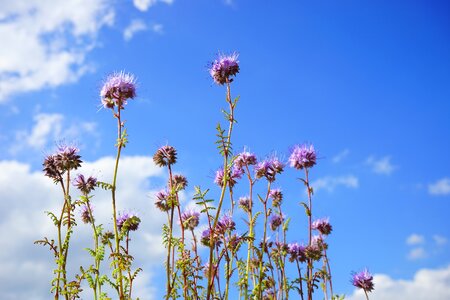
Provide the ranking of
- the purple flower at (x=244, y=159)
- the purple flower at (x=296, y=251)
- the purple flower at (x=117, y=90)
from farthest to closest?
the purple flower at (x=296, y=251), the purple flower at (x=244, y=159), the purple flower at (x=117, y=90)

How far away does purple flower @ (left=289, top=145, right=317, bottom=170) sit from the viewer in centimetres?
921

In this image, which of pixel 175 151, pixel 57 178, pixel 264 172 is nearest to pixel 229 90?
pixel 175 151

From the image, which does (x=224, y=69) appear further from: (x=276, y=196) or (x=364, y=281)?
(x=364, y=281)

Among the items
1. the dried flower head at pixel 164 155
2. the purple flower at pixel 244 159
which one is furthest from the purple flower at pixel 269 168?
the dried flower head at pixel 164 155

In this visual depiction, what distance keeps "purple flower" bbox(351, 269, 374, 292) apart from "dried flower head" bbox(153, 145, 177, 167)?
541 cm

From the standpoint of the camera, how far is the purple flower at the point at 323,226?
10.5m

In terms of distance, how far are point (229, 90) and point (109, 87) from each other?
1.56 metres

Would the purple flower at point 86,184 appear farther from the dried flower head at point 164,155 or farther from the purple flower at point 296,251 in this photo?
the purple flower at point 296,251

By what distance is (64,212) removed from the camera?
242 inches

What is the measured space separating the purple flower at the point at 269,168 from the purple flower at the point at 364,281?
378 cm

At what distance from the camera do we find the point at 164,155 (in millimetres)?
7312

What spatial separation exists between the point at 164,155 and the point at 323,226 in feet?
15.1

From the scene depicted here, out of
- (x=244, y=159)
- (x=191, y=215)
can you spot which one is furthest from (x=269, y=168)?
(x=191, y=215)

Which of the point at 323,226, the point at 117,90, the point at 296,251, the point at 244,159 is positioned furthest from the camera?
the point at 323,226
